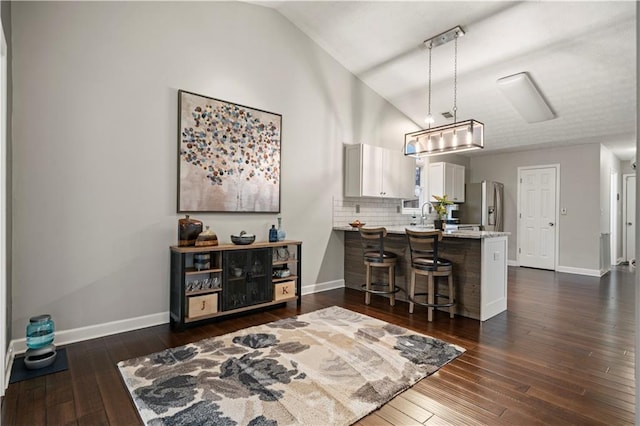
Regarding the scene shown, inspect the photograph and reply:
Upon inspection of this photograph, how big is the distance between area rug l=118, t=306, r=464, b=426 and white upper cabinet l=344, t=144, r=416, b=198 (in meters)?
2.32

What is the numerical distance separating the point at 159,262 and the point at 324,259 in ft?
7.43

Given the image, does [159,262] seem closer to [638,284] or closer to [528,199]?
[638,284]

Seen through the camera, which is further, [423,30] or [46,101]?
[423,30]

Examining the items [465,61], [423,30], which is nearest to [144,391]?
[423,30]

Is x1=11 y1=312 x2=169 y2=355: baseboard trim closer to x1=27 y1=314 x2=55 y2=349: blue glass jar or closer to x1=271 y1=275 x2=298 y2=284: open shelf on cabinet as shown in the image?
x1=27 y1=314 x2=55 y2=349: blue glass jar

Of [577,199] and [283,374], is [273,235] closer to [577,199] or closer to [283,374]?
[283,374]

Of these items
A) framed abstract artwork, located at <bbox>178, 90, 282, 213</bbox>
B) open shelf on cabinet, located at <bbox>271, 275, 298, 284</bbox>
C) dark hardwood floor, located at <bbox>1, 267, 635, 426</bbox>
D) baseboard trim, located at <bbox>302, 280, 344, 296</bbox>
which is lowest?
dark hardwood floor, located at <bbox>1, 267, 635, 426</bbox>

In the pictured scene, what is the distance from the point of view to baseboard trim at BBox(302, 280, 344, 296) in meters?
4.60

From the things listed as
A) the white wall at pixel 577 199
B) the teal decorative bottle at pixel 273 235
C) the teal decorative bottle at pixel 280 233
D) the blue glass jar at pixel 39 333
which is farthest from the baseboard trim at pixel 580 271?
the blue glass jar at pixel 39 333

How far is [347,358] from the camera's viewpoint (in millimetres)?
2549

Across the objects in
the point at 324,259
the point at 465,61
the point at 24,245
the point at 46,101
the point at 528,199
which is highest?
the point at 465,61

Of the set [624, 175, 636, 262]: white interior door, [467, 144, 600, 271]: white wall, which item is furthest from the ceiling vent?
[624, 175, 636, 262]: white interior door

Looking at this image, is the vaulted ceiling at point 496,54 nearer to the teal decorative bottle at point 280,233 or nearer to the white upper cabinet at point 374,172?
the white upper cabinet at point 374,172

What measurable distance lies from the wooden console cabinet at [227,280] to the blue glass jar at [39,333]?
98 centimetres
